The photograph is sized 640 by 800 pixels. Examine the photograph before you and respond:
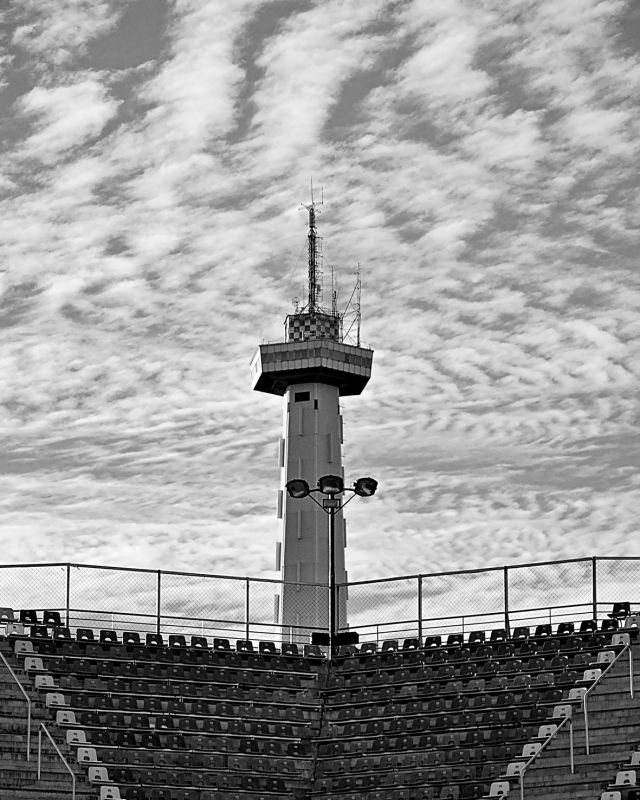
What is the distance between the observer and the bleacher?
35.9m

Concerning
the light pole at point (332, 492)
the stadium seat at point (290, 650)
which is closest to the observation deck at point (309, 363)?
the light pole at point (332, 492)

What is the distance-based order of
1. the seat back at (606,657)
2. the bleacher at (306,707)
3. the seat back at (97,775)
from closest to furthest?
the seat back at (97,775) < the bleacher at (306,707) < the seat back at (606,657)

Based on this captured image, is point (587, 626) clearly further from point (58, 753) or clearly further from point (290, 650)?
point (58, 753)

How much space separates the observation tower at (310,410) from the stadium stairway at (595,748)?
2596 cm

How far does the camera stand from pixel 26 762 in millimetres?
35281

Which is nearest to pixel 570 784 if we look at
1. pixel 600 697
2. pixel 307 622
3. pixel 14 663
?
pixel 600 697

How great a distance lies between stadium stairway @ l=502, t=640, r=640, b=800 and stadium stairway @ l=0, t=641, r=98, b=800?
9382 millimetres

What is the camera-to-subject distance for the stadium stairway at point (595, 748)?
1351 inches

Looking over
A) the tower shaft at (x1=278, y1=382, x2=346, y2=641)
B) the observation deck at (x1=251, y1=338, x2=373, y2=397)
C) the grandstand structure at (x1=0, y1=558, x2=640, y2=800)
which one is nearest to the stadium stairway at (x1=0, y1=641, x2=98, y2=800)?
the grandstand structure at (x1=0, y1=558, x2=640, y2=800)

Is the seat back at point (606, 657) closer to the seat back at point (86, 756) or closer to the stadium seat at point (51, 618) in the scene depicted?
the seat back at point (86, 756)

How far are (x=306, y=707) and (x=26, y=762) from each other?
7107 millimetres

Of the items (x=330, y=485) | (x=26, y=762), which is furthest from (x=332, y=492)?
(x=26, y=762)

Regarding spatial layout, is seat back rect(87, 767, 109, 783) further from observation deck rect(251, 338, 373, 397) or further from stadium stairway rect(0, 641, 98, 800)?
observation deck rect(251, 338, 373, 397)

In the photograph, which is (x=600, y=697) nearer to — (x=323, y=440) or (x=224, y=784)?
(x=224, y=784)
